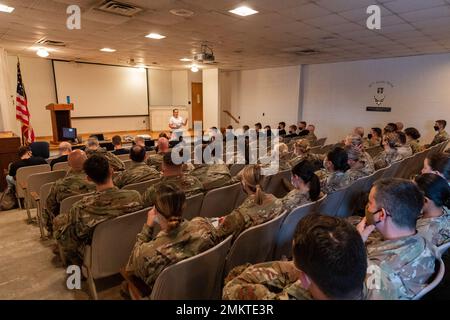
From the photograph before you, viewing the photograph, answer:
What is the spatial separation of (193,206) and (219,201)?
1.11ft

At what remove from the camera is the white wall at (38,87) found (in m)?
9.27

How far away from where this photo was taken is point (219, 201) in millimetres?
2898

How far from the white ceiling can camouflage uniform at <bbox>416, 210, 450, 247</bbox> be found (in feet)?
9.09

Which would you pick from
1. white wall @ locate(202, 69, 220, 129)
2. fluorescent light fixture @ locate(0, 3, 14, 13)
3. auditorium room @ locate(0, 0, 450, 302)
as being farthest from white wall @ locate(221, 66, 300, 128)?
fluorescent light fixture @ locate(0, 3, 14, 13)

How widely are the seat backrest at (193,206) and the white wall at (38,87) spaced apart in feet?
31.1

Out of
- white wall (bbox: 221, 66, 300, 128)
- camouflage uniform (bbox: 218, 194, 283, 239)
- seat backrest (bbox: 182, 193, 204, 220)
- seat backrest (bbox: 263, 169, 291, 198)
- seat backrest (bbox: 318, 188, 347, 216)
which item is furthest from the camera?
white wall (bbox: 221, 66, 300, 128)

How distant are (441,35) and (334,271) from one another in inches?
248

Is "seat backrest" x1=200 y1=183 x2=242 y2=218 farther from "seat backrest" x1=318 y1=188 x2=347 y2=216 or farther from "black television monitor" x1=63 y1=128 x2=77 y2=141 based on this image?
"black television monitor" x1=63 y1=128 x2=77 y2=141

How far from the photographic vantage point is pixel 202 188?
115 inches

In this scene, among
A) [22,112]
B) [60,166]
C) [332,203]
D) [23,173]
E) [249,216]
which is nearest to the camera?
[249,216]

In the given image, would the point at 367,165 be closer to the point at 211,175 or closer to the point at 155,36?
the point at 211,175

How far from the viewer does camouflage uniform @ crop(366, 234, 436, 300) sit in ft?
4.27

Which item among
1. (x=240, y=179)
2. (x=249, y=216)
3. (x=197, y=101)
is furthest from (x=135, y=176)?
(x=197, y=101)
